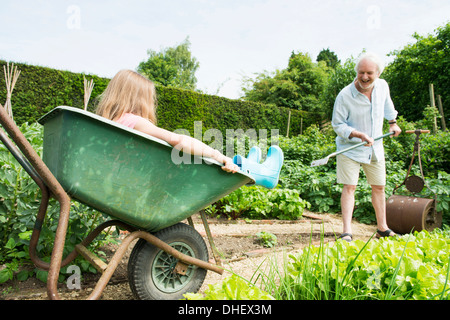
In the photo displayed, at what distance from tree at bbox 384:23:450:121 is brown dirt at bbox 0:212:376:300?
28.0ft

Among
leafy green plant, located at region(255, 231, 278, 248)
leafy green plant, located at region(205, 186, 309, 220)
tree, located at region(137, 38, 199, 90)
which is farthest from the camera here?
tree, located at region(137, 38, 199, 90)

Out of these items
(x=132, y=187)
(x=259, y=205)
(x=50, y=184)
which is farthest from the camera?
(x=259, y=205)

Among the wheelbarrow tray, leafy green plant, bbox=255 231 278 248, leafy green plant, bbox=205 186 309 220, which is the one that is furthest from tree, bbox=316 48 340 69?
the wheelbarrow tray

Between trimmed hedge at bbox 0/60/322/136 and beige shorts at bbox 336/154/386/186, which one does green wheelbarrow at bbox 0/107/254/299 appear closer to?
beige shorts at bbox 336/154/386/186

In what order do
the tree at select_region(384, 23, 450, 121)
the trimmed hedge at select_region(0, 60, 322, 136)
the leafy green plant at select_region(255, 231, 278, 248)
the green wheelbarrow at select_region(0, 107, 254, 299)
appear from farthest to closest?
the tree at select_region(384, 23, 450, 121) < the trimmed hedge at select_region(0, 60, 322, 136) < the leafy green plant at select_region(255, 231, 278, 248) < the green wheelbarrow at select_region(0, 107, 254, 299)

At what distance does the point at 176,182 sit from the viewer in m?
1.19

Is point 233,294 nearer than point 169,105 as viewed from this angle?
Yes

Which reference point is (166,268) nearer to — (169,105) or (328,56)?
(169,105)

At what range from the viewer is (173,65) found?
30984mm

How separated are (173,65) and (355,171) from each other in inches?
1219

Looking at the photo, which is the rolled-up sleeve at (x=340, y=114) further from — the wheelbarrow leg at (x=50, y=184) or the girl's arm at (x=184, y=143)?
the wheelbarrow leg at (x=50, y=184)

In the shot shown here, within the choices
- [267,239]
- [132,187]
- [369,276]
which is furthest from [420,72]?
Result: [132,187]

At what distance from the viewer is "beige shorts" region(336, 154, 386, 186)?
7.66 feet
